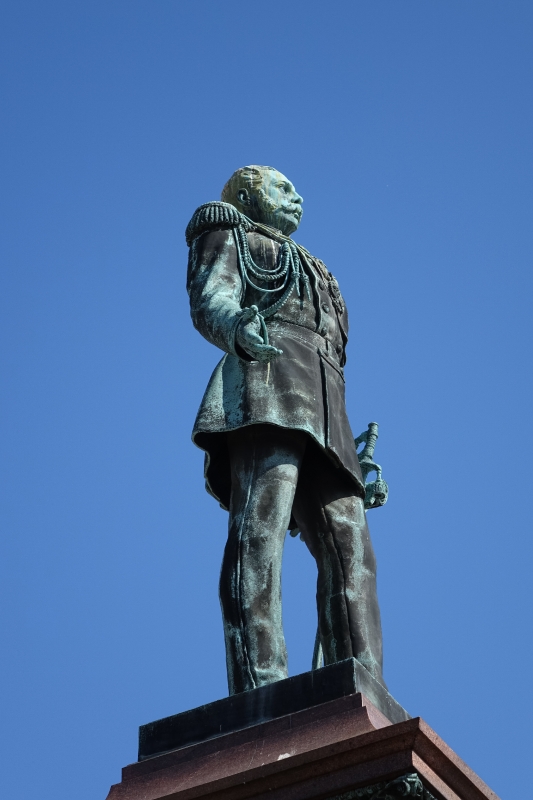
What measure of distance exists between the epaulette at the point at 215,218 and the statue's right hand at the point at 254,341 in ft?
3.90

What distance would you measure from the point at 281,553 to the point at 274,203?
2.61 metres

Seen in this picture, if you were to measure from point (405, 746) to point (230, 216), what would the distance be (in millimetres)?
3872

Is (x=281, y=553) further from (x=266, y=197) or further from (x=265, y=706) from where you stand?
(x=266, y=197)

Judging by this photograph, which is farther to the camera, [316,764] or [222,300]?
[222,300]

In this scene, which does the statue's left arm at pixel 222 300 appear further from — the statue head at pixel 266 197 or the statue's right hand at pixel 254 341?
the statue head at pixel 266 197

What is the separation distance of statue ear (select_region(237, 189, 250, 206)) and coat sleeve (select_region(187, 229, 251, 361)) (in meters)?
0.49

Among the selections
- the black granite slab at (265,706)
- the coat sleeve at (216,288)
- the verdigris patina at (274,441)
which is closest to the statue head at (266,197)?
the verdigris patina at (274,441)

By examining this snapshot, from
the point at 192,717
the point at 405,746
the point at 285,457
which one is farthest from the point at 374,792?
the point at 285,457

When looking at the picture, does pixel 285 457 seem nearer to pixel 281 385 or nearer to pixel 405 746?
pixel 281 385

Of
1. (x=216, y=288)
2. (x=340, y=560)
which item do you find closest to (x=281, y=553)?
(x=340, y=560)

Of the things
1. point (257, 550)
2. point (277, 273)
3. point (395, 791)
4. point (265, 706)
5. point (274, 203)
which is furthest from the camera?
point (274, 203)

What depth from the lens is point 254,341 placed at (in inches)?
318

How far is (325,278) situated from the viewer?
9453mm

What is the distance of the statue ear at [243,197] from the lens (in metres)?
9.65
